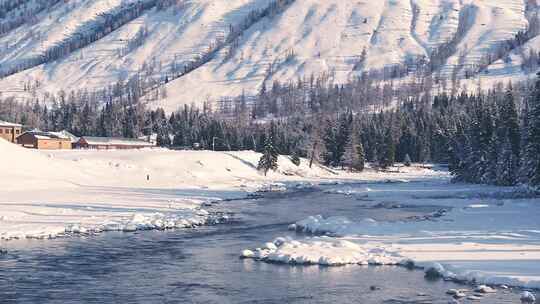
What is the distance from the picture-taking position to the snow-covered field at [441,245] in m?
36.2

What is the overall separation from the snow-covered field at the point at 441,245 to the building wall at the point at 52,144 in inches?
4088

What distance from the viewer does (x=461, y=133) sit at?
119 meters

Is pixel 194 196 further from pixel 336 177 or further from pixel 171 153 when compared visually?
pixel 336 177

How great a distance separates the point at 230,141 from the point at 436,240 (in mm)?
133274

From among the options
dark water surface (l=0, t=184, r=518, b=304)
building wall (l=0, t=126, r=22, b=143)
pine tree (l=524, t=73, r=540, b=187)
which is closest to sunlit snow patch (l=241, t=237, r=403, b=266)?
dark water surface (l=0, t=184, r=518, b=304)

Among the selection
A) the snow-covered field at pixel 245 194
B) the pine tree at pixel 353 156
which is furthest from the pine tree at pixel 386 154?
the snow-covered field at pixel 245 194

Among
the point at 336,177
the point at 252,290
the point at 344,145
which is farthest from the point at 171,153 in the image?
the point at 252,290

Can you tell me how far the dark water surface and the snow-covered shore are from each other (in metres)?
5.98

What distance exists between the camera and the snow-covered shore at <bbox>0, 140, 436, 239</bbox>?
5553cm

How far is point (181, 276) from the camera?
3638 cm

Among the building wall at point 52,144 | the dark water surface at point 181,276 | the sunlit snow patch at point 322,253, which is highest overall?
the building wall at point 52,144

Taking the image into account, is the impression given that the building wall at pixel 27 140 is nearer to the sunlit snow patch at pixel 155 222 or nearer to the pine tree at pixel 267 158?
the pine tree at pixel 267 158

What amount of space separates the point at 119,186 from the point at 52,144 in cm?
6561

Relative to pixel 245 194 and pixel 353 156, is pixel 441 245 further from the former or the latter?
pixel 353 156
